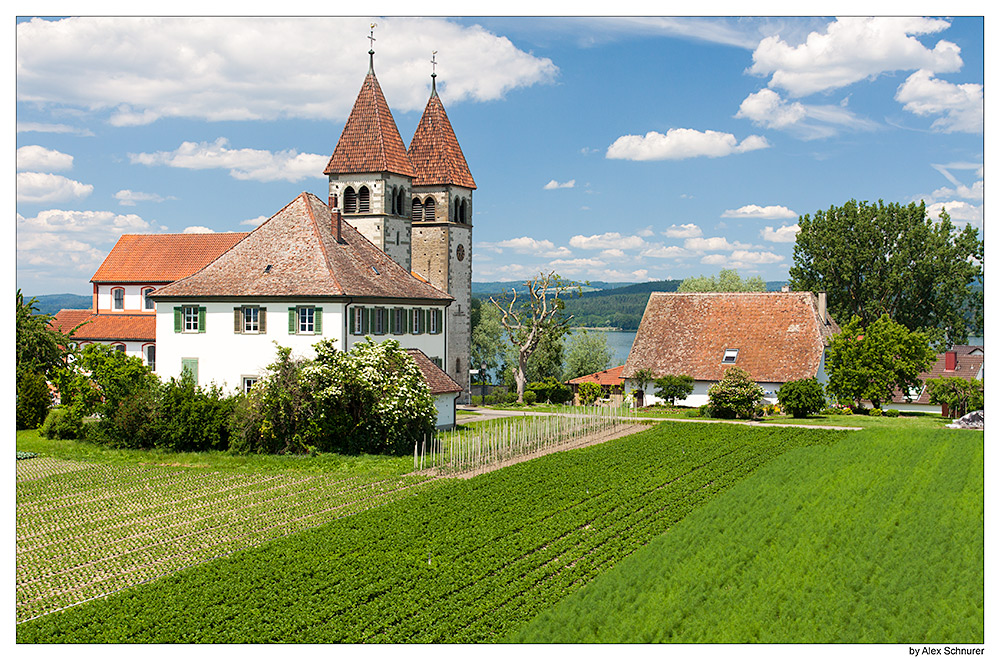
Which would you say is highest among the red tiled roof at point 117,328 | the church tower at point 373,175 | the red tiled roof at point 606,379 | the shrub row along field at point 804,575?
the church tower at point 373,175

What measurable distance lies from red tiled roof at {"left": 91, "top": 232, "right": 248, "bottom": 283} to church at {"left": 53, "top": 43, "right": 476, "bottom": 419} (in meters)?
11.3

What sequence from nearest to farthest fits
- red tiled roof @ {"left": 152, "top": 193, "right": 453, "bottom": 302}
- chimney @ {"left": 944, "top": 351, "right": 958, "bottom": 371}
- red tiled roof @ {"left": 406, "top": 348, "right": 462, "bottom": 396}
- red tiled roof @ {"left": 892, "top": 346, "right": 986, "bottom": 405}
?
1. red tiled roof @ {"left": 152, "top": 193, "right": 453, "bottom": 302}
2. red tiled roof @ {"left": 406, "top": 348, "right": 462, "bottom": 396}
3. red tiled roof @ {"left": 892, "top": 346, "right": 986, "bottom": 405}
4. chimney @ {"left": 944, "top": 351, "right": 958, "bottom": 371}

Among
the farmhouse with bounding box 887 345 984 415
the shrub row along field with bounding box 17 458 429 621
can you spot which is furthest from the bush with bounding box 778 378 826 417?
the shrub row along field with bounding box 17 458 429 621

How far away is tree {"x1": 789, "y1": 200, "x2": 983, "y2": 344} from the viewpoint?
65500mm

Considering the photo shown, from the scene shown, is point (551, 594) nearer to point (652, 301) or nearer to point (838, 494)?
point (838, 494)

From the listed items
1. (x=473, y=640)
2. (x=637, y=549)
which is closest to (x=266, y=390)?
(x=637, y=549)

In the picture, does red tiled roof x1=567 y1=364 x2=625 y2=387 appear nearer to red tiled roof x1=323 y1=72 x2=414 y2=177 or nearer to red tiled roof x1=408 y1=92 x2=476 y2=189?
red tiled roof x1=408 y1=92 x2=476 y2=189

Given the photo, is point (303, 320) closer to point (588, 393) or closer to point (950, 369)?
point (588, 393)

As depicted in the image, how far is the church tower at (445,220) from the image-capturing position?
53438mm

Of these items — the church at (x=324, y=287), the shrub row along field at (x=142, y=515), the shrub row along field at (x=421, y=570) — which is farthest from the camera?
the church at (x=324, y=287)

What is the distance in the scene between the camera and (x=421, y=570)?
633 inches

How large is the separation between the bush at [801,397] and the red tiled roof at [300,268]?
720 inches

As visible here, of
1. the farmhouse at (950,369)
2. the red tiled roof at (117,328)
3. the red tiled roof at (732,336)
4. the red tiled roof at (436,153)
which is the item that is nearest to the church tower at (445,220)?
the red tiled roof at (436,153)

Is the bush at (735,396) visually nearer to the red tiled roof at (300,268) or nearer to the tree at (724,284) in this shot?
the red tiled roof at (300,268)
